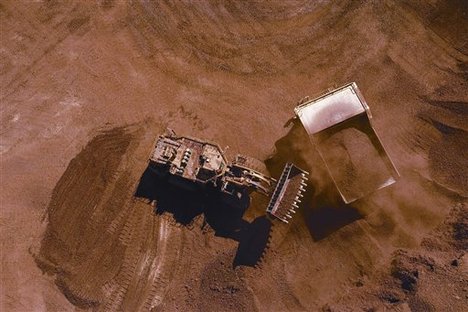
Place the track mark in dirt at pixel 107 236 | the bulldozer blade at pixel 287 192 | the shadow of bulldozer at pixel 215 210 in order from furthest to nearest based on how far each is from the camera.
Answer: the track mark in dirt at pixel 107 236, the shadow of bulldozer at pixel 215 210, the bulldozer blade at pixel 287 192

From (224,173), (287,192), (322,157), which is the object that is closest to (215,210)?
(224,173)

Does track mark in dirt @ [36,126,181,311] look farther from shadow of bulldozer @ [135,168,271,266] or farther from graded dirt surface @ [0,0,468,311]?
shadow of bulldozer @ [135,168,271,266]

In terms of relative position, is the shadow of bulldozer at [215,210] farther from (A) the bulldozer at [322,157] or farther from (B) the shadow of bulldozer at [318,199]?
(B) the shadow of bulldozer at [318,199]

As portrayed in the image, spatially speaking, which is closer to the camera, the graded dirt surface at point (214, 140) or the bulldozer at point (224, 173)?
the bulldozer at point (224, 173)

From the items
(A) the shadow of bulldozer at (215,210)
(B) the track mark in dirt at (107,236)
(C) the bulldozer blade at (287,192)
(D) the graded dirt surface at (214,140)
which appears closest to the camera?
(C) the bulldozer blade at (287,192)

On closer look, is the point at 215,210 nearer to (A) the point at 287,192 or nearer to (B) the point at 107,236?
(A) the point at 287,192

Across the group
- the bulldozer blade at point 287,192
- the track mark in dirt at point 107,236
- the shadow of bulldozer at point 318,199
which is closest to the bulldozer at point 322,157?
the bulldozer blade at point 287,192
